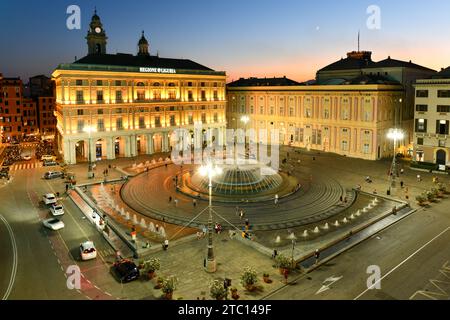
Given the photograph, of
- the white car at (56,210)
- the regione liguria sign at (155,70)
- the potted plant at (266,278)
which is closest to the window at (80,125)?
the regione liguria sign at (155,70)

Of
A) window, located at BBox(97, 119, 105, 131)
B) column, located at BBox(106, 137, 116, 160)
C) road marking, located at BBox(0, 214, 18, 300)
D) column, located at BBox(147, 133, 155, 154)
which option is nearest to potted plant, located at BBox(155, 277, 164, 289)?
road marking, located at BBox(0, 214, 18, 300)

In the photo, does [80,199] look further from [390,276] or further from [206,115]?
[206,115]

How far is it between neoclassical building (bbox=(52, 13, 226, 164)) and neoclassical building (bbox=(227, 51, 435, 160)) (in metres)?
12.6

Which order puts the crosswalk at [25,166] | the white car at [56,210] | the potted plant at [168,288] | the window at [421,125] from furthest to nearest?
the crosswalk at [25,166]
the window at [421,125]
the white car at [56,210]
the potted plant at [168,288]

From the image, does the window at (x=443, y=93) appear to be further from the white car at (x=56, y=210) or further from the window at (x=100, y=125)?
the white car at (x=56, y=210)

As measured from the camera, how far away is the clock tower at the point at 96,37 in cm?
9919

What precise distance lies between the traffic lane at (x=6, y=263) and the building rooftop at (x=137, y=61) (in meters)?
50.6

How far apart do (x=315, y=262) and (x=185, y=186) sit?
28843 mm

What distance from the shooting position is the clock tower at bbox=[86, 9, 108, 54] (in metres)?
99.2

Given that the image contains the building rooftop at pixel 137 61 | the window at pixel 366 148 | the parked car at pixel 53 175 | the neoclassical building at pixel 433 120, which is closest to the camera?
the parked car at pixel 53 175

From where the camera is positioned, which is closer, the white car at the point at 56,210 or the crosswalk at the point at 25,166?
the white car at the point at 56,210

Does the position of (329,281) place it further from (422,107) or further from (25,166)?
(25,166)

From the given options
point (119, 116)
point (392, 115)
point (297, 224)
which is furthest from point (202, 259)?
point (392, 115)

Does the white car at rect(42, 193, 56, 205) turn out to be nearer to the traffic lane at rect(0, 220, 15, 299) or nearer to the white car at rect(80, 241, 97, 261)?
the traffic lane at rect(0, 220, 15, 299)
